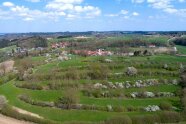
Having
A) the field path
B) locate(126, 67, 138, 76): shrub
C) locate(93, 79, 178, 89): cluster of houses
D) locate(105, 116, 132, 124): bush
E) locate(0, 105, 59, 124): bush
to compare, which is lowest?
the field path

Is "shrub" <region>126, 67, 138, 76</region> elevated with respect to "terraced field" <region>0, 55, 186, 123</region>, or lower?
elevated

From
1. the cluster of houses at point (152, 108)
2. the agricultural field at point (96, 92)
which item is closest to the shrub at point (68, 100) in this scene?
the agricultural field at point (96, 92)

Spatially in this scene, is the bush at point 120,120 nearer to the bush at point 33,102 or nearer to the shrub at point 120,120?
the shrub at point 120,120

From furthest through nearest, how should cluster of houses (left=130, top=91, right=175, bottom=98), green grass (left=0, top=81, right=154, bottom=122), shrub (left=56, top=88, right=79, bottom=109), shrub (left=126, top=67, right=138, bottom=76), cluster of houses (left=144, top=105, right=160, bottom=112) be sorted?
1. shrub (left=126, top=67, right=138, bottom=76)
2. cluster of houses (left=130, top=91, right=175, bottom=98)
3. shrub (left=56, top=88, right=79, bottom=109)
4. cluster of houses (left=144, top=105, right=160, bottom=112)
5. green grass (left=0, top=81, right=154, bottom=122)

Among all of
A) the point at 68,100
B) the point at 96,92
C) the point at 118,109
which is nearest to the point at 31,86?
the point at 96,92

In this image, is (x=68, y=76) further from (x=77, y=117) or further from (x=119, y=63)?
(x=77, y=117)

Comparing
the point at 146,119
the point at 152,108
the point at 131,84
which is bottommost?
the point at 152,108

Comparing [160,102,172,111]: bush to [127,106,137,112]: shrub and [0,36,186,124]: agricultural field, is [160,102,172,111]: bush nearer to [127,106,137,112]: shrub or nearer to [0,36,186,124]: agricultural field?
[0,36,186,124]: agricultural field

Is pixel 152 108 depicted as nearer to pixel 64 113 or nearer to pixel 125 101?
pixel 125 101

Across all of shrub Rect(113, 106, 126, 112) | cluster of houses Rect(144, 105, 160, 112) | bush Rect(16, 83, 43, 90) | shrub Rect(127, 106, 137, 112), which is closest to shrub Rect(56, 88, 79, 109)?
shrub Rect(113, 106, 126, 112)

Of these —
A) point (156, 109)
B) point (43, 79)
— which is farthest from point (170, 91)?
point (43, 79)
